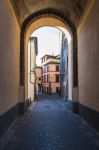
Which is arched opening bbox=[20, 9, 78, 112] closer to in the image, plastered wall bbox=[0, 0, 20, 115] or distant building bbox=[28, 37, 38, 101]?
plastered wall bbox=[0, 0, 20, 115]

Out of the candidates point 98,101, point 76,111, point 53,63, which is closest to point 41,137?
point 98,101

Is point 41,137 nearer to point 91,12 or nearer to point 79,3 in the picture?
point 91,12

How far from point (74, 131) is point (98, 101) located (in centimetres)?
126

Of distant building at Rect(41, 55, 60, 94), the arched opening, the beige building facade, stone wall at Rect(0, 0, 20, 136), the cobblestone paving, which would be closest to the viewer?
the cobblestone paving

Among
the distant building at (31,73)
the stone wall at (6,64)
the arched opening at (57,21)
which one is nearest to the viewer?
the stone wall at (6,64)

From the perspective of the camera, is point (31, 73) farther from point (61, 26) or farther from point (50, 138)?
point (50, 138)

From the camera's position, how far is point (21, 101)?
506 inches

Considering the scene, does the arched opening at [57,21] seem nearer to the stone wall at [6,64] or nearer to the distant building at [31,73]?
the stone wall at [6,64]

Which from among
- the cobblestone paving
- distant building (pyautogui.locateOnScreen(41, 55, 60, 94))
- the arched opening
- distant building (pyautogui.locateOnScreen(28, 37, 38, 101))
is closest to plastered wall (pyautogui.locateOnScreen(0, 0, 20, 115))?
the cobblestone paving

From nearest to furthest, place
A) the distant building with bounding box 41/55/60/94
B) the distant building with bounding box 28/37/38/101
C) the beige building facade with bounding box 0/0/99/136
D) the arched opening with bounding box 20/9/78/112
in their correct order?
the beige building facade with bounding box 0/0/99/136, the arched opening with bounding box 20/9/78/112, the distant building with bounding box 28/37/38/101, the distant building with bounding box 41/55/60/94

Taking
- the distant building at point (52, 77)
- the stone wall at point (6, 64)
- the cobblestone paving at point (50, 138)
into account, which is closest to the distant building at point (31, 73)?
the stone wall at point (6, 64)

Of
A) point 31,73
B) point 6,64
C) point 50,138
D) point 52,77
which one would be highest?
point 52,77

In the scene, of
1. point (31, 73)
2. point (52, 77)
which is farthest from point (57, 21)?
point (52, 77)

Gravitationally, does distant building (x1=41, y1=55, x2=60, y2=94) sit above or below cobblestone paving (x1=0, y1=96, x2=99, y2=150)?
above
